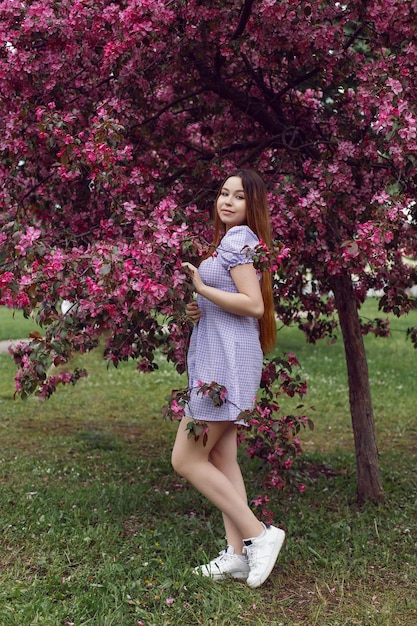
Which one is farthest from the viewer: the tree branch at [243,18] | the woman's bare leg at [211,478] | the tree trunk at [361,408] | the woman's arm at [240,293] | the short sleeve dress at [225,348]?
the tree trunk at [361,408]

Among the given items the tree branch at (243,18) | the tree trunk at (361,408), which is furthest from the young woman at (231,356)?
the tree trunk at (361,408)

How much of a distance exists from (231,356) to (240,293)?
31cm

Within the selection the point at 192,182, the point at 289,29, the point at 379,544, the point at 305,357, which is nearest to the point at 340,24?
the point at 289,29

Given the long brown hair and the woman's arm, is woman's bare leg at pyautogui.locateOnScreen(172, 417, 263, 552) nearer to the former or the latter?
the woman's arm

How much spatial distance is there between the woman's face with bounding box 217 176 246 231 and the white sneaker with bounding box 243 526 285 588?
1.60 meters

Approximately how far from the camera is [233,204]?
3891mm

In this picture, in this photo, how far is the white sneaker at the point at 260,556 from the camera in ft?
12.6

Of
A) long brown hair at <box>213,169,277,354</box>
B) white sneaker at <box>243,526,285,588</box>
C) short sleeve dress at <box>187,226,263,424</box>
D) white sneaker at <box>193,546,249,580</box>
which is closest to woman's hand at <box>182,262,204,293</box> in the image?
short sleeve dress at <box>187,226,263,424</box>

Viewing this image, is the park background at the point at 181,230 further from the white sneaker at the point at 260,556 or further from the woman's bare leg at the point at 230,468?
the woman's bare leg at the point at 230,468

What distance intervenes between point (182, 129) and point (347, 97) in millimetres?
1203

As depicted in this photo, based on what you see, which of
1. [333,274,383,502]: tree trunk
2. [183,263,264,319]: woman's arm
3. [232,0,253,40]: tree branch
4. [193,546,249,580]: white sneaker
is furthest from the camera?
[333,274,383,502]: tree trunk

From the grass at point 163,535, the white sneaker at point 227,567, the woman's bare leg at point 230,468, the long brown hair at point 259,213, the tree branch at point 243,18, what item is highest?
the tree branch at point 243,18

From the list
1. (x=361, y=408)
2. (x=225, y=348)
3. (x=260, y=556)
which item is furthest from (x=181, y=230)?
(x=361, y=408)

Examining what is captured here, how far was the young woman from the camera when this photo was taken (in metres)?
3.70
